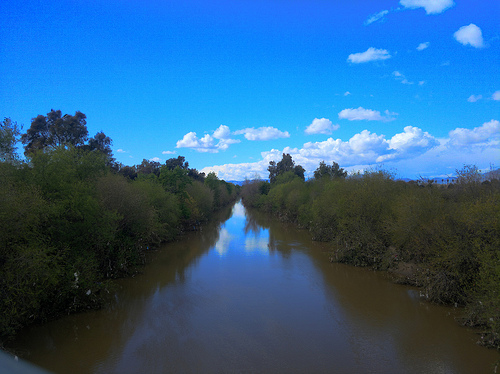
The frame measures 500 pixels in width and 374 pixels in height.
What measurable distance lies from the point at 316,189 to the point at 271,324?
27691 millimetres

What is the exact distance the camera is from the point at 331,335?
1033 centimetres

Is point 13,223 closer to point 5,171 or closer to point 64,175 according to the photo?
point 5,171

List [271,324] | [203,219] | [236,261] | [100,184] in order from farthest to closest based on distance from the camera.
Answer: [203,219], [236,261], [100,184], [271,324]

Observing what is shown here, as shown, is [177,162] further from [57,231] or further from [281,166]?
[57,231]

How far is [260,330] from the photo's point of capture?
10562 mm

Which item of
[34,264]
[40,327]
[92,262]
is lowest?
[40,327]

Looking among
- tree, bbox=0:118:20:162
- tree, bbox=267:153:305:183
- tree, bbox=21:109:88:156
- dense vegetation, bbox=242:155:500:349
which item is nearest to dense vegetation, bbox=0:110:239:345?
tree, bbox=0:118:20:162

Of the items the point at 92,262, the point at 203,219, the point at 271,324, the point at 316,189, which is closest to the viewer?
the point at 271,324

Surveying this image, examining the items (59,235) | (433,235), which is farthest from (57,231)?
(433,235)

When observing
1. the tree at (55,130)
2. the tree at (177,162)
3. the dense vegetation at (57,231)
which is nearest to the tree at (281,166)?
the tree at (177,162)

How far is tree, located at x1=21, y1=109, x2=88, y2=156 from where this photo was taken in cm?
3559

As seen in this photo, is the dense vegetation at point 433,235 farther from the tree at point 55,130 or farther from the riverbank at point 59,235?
the tree at point 55,130

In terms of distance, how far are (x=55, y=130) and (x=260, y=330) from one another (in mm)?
36715

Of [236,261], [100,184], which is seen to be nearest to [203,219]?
[236,261]
